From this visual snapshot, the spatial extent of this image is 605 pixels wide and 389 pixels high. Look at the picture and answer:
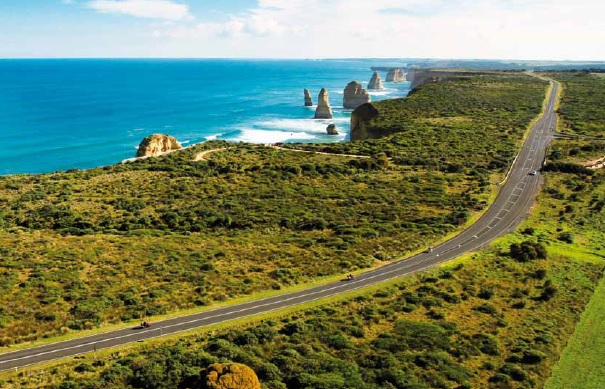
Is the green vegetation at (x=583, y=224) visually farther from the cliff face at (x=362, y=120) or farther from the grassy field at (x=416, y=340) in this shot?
the cliff face at (x=362, y=120)

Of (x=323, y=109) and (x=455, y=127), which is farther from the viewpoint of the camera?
(x=323, y=109)

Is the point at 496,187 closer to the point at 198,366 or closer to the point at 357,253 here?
the point at 357,253

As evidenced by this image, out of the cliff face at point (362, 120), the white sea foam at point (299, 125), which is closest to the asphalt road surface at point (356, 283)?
the cliff face at point (362, 120)

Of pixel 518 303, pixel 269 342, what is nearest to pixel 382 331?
pixel 269 342

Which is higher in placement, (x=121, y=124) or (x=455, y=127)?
(x=455, y=127)

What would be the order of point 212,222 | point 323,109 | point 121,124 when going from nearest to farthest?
1. point 212,222
2. point 121,124
3. point 323,109

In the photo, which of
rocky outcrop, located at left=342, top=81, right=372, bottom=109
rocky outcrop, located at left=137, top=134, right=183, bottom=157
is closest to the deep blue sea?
rocky outcrop, located at left=342, top=81, right=372, bottom=109

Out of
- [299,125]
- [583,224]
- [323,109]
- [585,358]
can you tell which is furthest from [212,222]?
[323,109]

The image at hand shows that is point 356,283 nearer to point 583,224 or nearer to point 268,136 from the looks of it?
point 583,224
